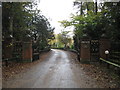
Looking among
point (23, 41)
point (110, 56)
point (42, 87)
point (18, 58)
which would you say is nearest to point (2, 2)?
point (23, 41)

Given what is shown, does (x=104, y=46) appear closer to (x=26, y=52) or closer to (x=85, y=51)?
(x=85, y=51)

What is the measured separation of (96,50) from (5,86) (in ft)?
22.8

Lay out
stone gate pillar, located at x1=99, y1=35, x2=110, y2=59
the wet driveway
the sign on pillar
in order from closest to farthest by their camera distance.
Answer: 1. the wet driveway
2. stone gate pillar, located at x1=99, y1=35, x2=110, y2=59
3. the sign on pillar

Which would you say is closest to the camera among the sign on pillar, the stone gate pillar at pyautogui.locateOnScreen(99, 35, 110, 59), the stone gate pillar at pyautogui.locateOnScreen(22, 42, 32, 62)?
the stone gate pillar at pyautogui.locateOnScreen(99, 35, 110, 59)

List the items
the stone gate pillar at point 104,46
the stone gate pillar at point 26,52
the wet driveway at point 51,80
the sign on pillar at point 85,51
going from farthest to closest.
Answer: the stone gate pillar at point 26,52, the sign on pillar at point 85,51, the stone gate pillar at point 104,46, the wet driveway at point 51,80

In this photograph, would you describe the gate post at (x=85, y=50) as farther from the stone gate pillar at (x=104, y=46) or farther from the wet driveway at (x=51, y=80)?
the wet driveway at (x=51, y=80)

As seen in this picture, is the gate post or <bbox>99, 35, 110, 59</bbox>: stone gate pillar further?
the gate post

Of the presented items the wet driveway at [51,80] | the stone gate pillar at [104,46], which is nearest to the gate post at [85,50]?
the stone gate pillar at [104,46]

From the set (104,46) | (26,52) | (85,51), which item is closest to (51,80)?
(85,51)

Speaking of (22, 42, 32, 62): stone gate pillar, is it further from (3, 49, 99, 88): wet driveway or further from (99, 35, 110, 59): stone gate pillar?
(99, 35, 110, 59): stone gate pillar

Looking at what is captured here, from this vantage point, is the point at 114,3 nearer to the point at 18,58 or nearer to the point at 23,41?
the point at 23,41

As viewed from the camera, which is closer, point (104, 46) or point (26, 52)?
point (104, 46)

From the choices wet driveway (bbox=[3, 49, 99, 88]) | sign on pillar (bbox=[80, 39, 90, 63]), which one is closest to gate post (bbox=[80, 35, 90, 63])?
sign on pillar (bbox=[80, 39, 90, 63])

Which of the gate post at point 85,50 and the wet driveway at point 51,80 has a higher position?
the gate post at point 85,50
